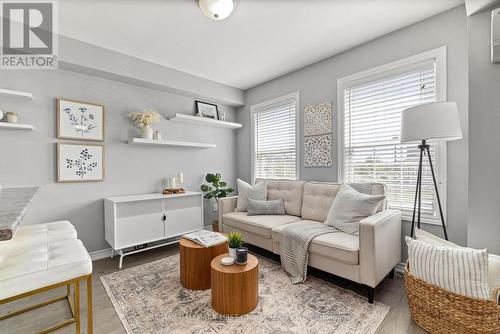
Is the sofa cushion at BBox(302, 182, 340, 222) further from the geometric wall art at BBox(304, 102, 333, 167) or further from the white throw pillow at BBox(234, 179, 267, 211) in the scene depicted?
the white throw pillow at BBox(234, 179, 267, 211)

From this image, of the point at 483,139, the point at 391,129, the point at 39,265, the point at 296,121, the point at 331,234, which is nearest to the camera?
the point at 39,265

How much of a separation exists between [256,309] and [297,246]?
69cm

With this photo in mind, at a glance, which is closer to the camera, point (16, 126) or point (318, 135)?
point (16, 126)

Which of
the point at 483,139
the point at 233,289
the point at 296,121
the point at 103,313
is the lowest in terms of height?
the point at 103,313

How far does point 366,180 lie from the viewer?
270 cm

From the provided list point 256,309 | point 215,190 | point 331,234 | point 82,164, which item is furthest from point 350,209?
point 82,164

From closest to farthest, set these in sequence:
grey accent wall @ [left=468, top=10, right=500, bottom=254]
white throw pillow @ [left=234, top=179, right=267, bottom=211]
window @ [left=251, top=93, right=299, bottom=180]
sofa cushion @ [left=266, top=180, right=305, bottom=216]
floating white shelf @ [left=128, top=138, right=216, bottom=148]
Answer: grey accent wall @ [left=468, top=10, right=500, bottom=254], floating white shelf @ [left=128, top=138, right=216, bottom=148], sofa cushion @ [left=266, top=180, right=305, bottom=216], white throw pillow @ [left=234, top=179, right=267, bottom=211], window @ [left=251, top=93, right=299, bottom=180]

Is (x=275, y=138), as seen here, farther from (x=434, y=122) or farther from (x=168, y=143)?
(x=434, y=122)

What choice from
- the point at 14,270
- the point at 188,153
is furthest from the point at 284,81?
the point at 14,270

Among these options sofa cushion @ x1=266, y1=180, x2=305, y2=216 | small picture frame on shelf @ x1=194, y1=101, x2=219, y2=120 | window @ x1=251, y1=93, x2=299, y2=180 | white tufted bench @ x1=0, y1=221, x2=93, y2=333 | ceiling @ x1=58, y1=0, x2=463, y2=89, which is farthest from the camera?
small picture frame on shelf @ x1=194, y1=101, x2=219, y2=120

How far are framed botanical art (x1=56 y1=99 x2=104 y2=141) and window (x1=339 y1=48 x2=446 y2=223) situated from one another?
309 centimetres

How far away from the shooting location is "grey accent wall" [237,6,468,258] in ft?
6.71

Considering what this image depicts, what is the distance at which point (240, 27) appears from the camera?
2332 mm

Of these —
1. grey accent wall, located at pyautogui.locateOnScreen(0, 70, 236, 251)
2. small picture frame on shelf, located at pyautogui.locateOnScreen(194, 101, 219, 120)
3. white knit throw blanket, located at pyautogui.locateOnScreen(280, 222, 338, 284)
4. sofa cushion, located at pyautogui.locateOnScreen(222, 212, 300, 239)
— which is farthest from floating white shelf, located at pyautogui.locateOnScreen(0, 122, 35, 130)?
white knit throw blanket, located at pyautogui.locateOnScreen(280, 222, 338, 284)
